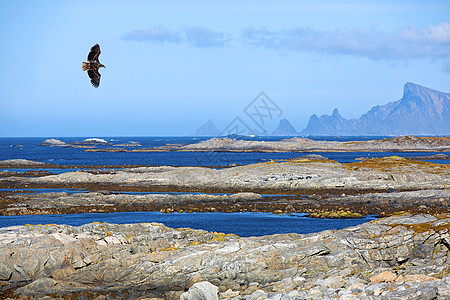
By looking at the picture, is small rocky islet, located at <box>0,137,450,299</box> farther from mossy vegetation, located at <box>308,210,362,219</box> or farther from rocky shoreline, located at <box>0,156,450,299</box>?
mossy vegetation, located at <box>308,210,362,219</box>

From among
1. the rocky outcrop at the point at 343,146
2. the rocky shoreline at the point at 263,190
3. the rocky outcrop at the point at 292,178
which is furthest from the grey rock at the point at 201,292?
the rocky outcrop at the point at 343,146

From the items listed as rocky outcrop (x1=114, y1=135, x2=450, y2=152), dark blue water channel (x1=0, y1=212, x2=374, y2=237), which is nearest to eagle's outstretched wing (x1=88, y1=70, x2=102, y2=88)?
dark blue water channel (x1=0, y1=212, x2=374, y2=237)

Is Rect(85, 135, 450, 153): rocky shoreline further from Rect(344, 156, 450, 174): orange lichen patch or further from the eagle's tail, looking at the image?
the eagle's tail

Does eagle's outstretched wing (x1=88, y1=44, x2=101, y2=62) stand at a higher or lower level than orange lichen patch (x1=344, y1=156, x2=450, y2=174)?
higher

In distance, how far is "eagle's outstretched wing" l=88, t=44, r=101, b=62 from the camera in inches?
739

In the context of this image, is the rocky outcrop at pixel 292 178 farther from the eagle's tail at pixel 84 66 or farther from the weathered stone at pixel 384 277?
the eagle's tail at pixel 84 66

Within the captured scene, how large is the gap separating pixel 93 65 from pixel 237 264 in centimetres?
1050

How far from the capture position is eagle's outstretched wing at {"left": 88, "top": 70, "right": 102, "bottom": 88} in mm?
17691

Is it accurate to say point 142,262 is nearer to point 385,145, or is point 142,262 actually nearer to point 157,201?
point 157,201

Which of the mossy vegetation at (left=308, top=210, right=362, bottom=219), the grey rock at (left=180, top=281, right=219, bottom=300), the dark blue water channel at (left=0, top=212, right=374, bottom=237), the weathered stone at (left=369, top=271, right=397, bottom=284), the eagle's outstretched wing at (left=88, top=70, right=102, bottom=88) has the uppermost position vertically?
the eagle's outstretched wing at (left=88, top=70, right=102, bottom=88)

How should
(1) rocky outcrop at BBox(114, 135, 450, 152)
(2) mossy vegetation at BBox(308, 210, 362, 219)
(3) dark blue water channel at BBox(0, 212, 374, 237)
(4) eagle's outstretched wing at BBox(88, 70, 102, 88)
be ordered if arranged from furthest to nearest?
(1) rocky outcrop at BBox(114, 135, 450, 152) → (2) mossy vegetation at BBox(308, 210, 362, 219) → (3) dark blue water channel at BBox(0, 212, 374, 237) → (4) eagle's outstretched wing at BBox(88, 70, 102, 88)

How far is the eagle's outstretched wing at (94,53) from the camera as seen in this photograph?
739 inches

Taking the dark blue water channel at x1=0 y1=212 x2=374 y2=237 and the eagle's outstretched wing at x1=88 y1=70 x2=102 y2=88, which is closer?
the eagle's outstretched wing at x1=88 y1=70 x2=102 y2=88

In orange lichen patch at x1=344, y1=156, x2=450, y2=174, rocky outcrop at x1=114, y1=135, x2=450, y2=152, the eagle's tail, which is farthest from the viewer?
rocky outcrop at x1=114, y1=135, x2=450, y2=152
